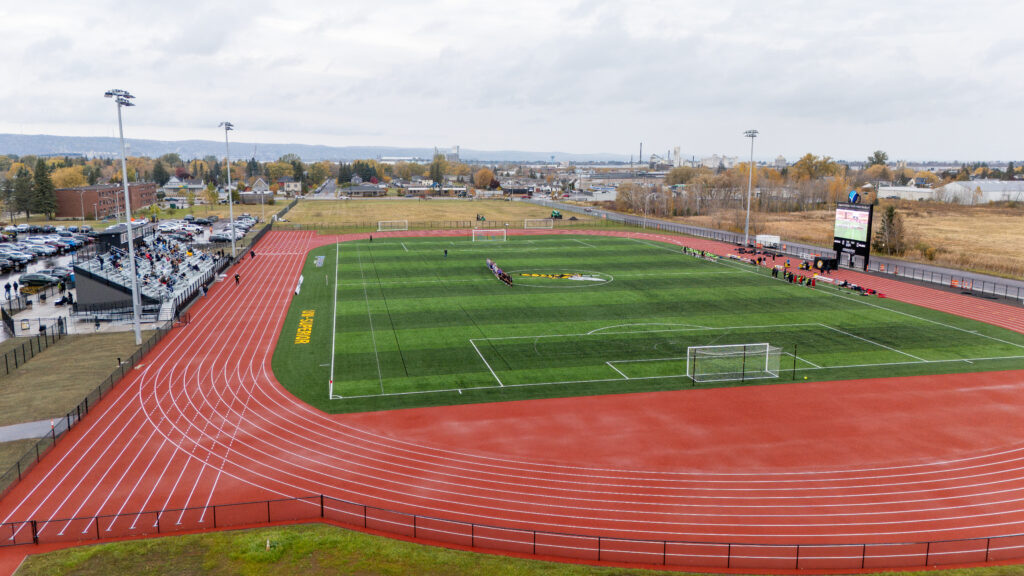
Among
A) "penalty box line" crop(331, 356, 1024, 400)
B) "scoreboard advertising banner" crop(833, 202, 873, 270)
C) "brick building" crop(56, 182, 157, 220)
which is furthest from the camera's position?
"brick building" crop(56, 182, 157, 220)

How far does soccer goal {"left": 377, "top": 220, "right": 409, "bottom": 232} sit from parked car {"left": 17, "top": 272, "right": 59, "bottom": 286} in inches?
1904

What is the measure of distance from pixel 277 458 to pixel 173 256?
1736 inches

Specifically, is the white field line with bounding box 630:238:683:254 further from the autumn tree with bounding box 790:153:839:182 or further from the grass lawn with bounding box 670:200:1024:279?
the autumn tree with bounding box 790:153:839:182

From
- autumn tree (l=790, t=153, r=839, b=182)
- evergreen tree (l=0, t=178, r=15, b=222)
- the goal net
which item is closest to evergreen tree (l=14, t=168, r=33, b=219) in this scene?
evergreen tree (l=0, t=178, r=15, b=222)

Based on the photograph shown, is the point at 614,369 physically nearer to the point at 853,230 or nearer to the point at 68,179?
the point at 853,230

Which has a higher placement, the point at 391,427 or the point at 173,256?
the point at 173,256

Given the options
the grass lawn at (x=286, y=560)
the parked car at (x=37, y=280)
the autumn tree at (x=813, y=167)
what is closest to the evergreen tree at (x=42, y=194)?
the parked car at (x=37, y=280)

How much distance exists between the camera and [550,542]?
1831 centimetres

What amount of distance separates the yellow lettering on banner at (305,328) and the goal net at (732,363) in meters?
22.2

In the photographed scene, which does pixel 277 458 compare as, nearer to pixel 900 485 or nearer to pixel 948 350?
pixel 900 485

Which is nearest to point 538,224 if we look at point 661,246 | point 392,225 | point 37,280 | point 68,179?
point 392,225

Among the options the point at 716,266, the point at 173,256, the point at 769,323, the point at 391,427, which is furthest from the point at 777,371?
the point at 173,256

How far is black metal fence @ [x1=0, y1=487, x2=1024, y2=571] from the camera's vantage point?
17.6 metres

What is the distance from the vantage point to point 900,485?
21.7 metres
